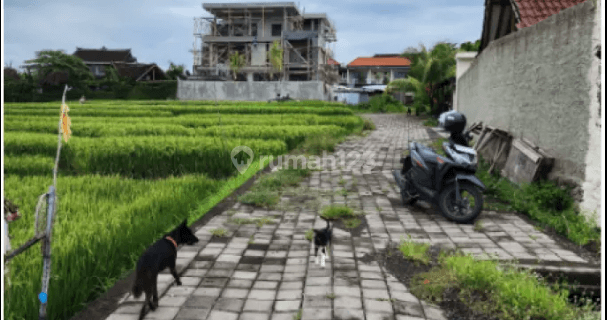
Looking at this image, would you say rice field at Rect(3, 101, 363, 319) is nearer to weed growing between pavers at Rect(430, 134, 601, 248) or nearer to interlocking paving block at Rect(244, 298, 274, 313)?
interlocking paving block at Rect(244, 298, 274, 313)

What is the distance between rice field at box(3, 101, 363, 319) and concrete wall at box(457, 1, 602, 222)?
179 inches

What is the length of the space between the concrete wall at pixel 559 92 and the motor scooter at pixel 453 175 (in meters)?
1.09

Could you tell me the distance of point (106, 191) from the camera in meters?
6.27

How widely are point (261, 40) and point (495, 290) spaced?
40.4m

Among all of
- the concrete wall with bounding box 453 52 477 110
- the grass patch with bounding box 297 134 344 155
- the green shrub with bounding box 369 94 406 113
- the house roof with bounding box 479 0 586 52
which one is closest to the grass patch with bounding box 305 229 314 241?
the grass patch with bounding box 297 134 344 155

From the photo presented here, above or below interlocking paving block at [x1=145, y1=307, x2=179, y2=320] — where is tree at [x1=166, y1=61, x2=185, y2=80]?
above

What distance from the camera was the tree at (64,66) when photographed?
103 feet

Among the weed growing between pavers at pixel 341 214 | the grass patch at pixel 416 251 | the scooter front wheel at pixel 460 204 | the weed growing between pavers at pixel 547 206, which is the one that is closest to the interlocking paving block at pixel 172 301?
the grass patch at pixel 416 251

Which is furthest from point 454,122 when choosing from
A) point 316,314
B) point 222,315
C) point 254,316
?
point 222,315

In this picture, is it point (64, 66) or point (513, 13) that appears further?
point (64, 66)

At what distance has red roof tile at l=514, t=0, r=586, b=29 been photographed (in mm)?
8703

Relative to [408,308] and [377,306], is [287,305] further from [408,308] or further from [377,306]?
[408,308]

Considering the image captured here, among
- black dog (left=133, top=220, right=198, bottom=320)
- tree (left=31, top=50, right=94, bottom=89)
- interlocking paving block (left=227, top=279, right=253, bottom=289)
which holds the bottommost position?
interlocking paving block (left=227, top=279, right=253, bottom=289)

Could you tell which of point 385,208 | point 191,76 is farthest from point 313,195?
point 191,76
